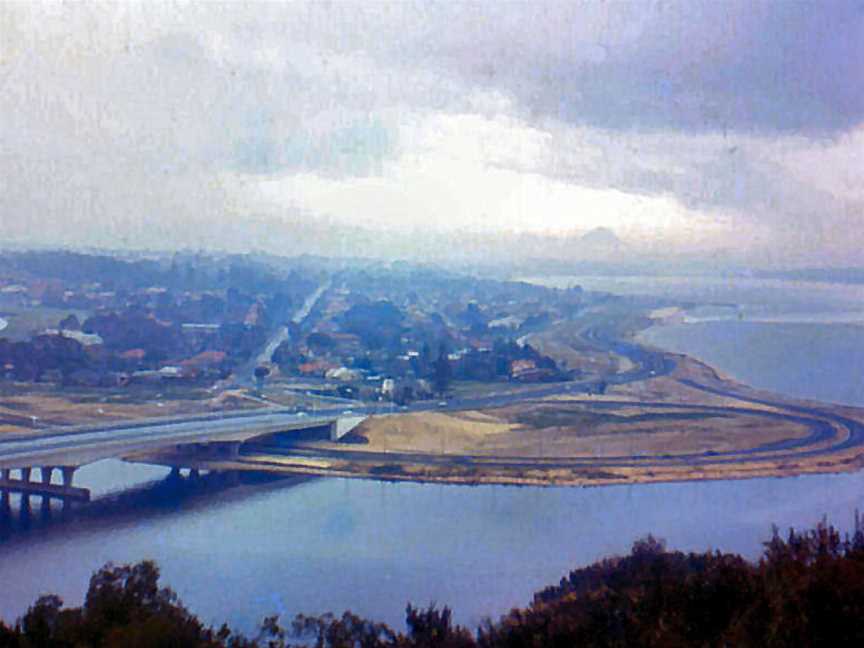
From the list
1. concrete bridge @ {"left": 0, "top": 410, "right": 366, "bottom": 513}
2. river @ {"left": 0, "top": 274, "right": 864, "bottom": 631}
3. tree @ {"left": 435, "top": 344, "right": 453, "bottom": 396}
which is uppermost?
tree @ {"left": 435, "top": 344, "right": 453, "bottom": 396}

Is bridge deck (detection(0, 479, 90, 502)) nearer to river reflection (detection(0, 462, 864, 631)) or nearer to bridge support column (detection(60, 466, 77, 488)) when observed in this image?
bridge support column (detection(60, 466, 77, 488))

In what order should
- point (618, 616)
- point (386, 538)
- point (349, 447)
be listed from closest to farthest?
point (618, 616)
point (386, 538)
point (349, 447)

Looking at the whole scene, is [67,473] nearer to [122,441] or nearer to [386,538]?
[122,441]

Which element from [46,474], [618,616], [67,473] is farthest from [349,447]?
[618,616]

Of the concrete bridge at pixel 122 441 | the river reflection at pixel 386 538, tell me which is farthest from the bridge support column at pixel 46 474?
the river reflection at pixel 386 538

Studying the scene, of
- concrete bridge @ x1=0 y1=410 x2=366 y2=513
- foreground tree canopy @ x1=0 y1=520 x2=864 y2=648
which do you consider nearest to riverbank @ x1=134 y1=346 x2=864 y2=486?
concrete bridge @ x1=0 y1=410 x2=366 y2=513
